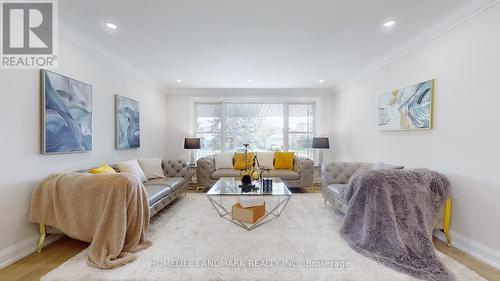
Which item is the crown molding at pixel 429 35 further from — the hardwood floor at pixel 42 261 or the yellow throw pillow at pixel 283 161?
the hardwood floor at pixel 42 261

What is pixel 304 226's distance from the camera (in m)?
2.86

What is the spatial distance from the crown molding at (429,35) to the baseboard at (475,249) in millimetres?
2329

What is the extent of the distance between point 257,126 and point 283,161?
147 cm

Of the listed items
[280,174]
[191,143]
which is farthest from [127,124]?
[280,174]

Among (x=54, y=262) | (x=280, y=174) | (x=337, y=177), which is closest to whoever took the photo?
(x=54, y=262)

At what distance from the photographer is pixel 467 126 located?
2270 millimetres

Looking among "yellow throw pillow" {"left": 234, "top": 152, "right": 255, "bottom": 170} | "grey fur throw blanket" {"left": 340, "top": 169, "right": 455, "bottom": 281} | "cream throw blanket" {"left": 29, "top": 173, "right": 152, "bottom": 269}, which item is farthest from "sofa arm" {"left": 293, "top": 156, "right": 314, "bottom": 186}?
"cream throw blanket" {"left": 29, "top": 173, "right": 152, "bottom": 269}

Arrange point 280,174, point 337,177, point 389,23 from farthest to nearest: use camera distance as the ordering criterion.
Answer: point 280,174 → point 337,177 → point 389,23

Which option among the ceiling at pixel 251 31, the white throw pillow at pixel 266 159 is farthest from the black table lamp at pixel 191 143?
the ceiling at pixel 251 31

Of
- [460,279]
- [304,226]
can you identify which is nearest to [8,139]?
[304,226]

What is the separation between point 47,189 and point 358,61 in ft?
15.5

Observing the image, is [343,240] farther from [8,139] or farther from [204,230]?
[8,139]

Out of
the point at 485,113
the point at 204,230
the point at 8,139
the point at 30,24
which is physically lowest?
the point at 204,230

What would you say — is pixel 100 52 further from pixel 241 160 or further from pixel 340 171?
pixel 340 171
